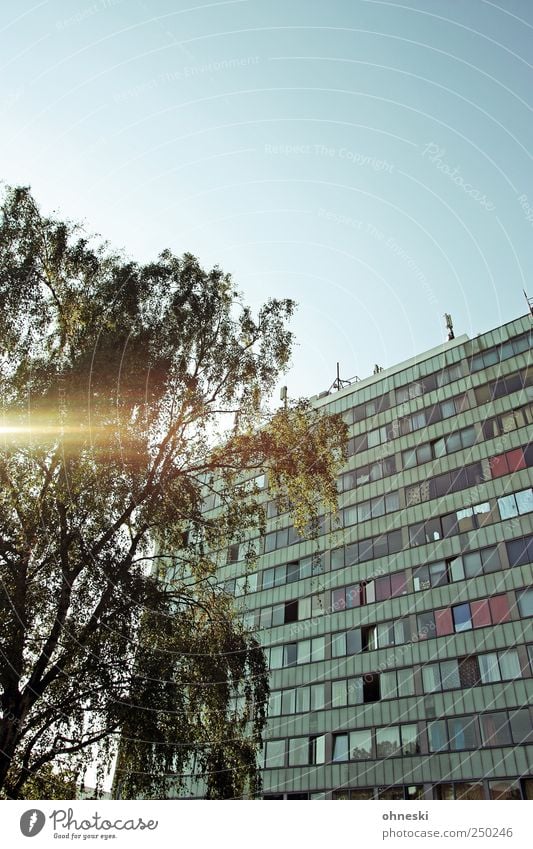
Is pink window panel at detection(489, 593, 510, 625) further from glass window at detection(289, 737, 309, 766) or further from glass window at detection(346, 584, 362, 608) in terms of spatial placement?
glass window at detection(289, 737, 309, 766)

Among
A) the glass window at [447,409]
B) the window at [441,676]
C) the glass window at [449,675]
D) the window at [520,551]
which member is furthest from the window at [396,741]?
the glass window at [447,409]

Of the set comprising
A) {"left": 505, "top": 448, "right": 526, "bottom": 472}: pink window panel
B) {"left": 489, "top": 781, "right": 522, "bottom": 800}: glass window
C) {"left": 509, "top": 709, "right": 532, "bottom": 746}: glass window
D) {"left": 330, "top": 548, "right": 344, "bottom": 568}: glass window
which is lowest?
{"left": 489, "top": 781, "right": 522, "bottom": 800}: glass window

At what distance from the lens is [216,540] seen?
18.6m

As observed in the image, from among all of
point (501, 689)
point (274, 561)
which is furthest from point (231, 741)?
point (274, 561)

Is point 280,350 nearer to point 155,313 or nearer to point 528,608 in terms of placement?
point 155,313

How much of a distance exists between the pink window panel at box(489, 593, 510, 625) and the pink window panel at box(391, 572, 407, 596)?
19.6ft

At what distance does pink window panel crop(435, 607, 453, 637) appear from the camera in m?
34.6

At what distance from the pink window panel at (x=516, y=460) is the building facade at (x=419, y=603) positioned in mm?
86

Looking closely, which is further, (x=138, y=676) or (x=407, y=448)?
(x=407, y=448)

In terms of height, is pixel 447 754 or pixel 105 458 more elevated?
pixel 105 458

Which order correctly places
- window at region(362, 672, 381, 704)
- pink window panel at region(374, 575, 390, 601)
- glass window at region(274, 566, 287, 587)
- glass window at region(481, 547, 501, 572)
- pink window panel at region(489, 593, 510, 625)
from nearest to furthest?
pink window panel at region(489, 593, 510, 625)
glass window at region(481, 547, 501, 572)
window at region(362, 672, 381, 704)
pink window panel at region(374, 575, 390, 601)
glass window at region(274, 566, 287, 587)

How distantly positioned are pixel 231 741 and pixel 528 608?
21.8 m

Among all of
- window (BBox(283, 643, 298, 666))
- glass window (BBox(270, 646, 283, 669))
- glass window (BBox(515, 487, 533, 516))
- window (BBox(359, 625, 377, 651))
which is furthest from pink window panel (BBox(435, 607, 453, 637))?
glass window (BBox(270, 646, 283, 669))

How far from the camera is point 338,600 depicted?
41.4 meters
